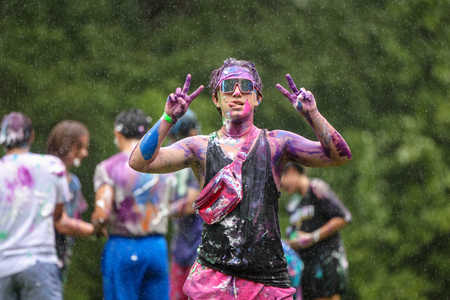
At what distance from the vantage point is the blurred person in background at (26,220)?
12.2ft

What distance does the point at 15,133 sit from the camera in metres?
→ 3.83

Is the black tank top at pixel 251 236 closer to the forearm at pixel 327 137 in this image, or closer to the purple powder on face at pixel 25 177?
the forearm at pixel 327 137

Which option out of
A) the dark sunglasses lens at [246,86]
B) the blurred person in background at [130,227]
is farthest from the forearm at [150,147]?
the blurred person in background at [130,227]

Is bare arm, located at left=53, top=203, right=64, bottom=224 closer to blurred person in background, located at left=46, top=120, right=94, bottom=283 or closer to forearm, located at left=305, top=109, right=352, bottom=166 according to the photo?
blurred person in background, located at left=46, top=120, right=94, bottom=283

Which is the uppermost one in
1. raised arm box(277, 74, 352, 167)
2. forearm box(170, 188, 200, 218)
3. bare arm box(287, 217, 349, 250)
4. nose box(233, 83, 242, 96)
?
nose box(233, 83, 242, 96)

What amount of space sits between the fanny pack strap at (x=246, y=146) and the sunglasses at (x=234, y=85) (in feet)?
0.64

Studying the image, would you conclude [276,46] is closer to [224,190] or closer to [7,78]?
[7,78]

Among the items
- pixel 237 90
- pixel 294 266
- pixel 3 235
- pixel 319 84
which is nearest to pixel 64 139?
pixel 3 235

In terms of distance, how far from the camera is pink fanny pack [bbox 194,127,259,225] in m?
2.60

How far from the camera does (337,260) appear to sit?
4473 mm

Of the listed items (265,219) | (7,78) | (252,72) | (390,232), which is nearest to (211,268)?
(265,219)

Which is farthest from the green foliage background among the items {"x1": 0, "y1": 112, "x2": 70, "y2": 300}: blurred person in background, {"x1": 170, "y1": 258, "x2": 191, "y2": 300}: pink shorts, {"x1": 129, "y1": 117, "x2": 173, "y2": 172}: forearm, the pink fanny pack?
the pink fanny pack

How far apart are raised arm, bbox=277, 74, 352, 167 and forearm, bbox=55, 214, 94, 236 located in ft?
6.32

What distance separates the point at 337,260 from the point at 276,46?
3.96m
